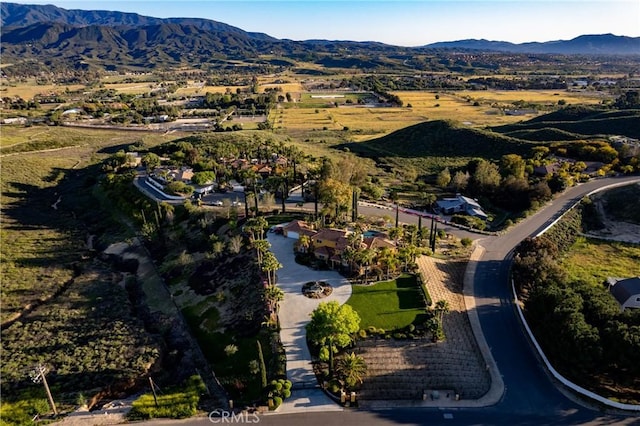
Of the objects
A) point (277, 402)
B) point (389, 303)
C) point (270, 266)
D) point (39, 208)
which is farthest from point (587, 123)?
point (39, 208)

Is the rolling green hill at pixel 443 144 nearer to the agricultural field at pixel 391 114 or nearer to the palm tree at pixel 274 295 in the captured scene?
the agricultural field at pixel 391 114

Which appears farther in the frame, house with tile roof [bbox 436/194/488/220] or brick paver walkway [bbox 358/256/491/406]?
house with tile roof [bbox 436/194/488/220]

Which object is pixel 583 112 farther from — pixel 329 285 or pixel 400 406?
pixel 400 406

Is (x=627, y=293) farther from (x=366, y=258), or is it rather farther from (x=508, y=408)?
(x=366, y=258)

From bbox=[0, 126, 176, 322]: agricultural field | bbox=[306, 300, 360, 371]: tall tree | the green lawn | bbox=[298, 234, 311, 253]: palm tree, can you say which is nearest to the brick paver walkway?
the green lawn

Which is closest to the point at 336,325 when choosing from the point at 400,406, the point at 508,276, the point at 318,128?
the point at 400,406

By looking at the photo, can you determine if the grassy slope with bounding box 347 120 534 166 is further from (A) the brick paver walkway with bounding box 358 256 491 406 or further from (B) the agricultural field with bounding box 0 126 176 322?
(A) the brick paver walkway with bounding box 358 256 491 406
